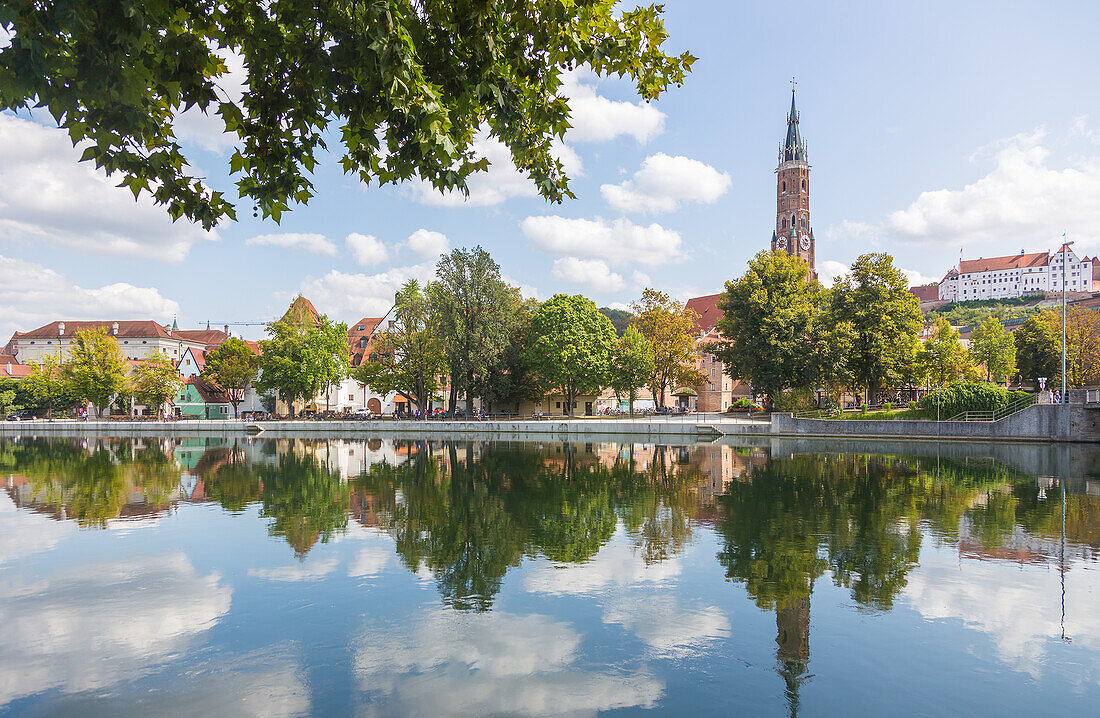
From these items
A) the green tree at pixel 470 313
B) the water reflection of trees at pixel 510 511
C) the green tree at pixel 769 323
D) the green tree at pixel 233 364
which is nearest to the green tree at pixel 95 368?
the green tree at pixel 233 364

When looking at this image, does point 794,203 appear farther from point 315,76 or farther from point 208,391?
point 315,76

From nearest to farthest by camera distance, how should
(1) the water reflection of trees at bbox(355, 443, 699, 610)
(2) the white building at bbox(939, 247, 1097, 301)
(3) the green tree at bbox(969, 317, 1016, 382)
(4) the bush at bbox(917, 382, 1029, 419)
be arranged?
(1) the water reflection of trees at bbox(355, 443, 699, 610) < (4) the bush at bbox(917, 382, 1029, 419) < (3) the green tree at bbox(969, 317, 1016, 382) < (2) the white building at bbox(939, 247, 1097, 301)

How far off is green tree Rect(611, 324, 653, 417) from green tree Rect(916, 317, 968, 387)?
76.0ft

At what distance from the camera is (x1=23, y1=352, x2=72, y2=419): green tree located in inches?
2948

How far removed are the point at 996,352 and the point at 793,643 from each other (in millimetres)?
68694

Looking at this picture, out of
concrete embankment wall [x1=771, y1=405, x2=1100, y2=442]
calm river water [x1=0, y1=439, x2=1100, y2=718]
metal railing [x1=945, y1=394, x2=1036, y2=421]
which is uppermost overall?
metal railing [x1=945, y1=394, x2=1036, y2=421]

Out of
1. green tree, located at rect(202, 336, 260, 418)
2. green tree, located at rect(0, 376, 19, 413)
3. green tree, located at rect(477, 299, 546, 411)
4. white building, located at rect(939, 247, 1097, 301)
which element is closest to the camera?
green tree, located at rect(477, 299, 546, 411)

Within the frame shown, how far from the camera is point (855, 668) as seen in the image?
775 cm

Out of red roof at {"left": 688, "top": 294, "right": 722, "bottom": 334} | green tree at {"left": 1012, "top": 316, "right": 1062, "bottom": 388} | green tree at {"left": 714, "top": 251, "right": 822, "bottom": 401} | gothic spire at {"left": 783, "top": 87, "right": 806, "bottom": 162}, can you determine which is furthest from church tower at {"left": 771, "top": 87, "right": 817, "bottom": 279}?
green tree at {"left": 714, "top": 251, "right": 822, "bottom": 401}

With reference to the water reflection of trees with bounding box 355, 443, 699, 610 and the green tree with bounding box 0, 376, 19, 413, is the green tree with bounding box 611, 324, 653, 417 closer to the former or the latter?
the water reflection of trees with bounding box 355, 443, 699, 610

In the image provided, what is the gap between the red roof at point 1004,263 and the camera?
490ft

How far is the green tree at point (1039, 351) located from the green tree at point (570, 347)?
4315cm

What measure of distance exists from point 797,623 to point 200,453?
40.6 metres

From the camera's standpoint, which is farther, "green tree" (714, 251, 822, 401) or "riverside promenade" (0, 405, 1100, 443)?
"green tree" (714, 251, 822, 401)
